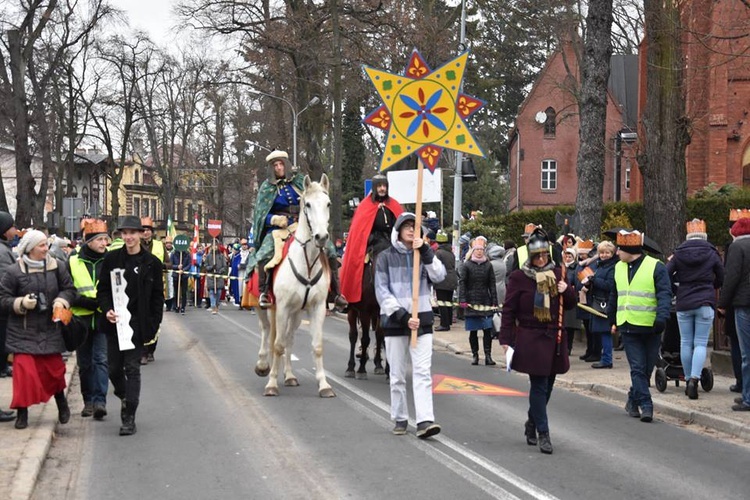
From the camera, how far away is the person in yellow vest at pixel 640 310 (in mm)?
11359

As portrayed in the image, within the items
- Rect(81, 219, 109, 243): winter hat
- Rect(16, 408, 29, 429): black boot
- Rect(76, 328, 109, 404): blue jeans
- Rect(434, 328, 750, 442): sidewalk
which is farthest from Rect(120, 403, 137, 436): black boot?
Rect(434, 328, 750, 442): sidewalk

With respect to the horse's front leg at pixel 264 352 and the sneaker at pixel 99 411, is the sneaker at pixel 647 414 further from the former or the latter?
the sneaker at pixel 99 411

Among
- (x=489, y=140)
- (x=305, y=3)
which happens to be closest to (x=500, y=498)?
(x=305, y=3)

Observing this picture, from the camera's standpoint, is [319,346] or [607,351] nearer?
[319,346]

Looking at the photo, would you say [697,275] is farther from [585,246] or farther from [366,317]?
[585,246]

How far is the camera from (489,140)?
2751 inches

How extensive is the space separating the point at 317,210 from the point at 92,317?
271 centimetres

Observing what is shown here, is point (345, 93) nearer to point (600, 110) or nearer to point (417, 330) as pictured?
point (600, 110)

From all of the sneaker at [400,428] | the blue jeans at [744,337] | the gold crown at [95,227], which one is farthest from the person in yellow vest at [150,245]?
the blue jeans at [744,337]

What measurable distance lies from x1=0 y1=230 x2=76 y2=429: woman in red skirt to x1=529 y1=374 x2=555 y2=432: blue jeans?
440 cm

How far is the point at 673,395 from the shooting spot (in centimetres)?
1308

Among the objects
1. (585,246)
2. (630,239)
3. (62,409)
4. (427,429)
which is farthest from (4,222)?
(585,246)

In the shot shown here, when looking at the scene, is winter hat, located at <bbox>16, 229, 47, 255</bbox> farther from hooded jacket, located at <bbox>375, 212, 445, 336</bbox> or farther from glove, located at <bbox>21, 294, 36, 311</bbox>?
hooded jacket, located at <bbox>375, 212, 445, 336</bbox>

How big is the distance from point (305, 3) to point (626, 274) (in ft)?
90.5
